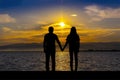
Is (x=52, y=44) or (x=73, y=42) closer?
(x=52, y=44)

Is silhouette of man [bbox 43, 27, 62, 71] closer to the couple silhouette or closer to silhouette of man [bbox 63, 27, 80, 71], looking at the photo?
the couple silhouette

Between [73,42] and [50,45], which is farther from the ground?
[73,42]

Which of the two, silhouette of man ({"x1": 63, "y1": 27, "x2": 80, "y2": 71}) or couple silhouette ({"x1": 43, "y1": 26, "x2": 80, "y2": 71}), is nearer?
couple silhouette ({"x1": 43, "y1": 26, "x2": 80, "y2": 71})

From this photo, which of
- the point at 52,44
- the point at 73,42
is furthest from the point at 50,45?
the point at 73,42

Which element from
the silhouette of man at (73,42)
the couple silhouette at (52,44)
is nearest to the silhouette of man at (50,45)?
the couple silhouette at (52,44)

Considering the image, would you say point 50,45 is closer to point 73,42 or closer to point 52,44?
point 52,44

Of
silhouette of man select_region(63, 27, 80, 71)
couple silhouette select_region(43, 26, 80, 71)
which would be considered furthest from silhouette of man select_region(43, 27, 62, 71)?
silhouette of man select_region(63, 27, 80, 71)
